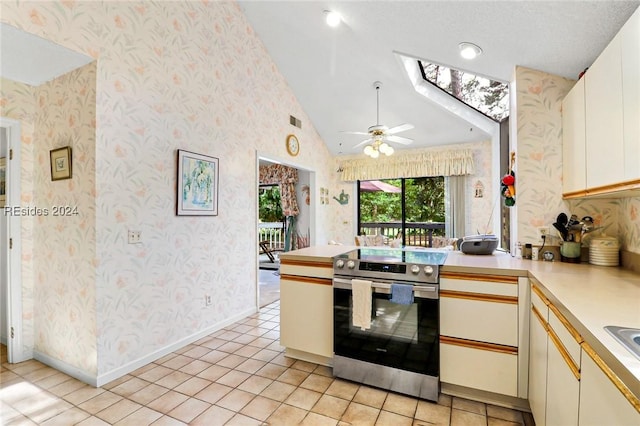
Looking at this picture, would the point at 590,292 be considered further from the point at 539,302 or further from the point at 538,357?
the point at 538,357

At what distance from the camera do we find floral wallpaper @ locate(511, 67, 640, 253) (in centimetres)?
230

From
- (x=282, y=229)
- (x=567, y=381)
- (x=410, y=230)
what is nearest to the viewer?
(x=567, y=381)

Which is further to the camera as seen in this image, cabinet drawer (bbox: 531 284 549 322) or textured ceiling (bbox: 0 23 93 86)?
textured ceiling (bbox: 0 23 93 86)

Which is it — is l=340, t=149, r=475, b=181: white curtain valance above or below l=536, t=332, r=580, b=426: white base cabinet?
above

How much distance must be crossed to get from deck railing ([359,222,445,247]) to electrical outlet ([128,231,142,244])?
15.1 feet

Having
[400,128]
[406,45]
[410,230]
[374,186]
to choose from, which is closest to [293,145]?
[400,128]

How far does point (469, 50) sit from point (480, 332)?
212 centimetres

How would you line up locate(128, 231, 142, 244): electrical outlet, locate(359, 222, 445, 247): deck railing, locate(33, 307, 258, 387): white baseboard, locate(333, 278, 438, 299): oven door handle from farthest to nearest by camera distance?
locate(359, 222, 445, 247): deck railing, locate(128, 231, 142, 244): electrical outlet, locate(33, 307, 258, 387): white baseboard, locate(333, 278, 438, 299): oven door handle

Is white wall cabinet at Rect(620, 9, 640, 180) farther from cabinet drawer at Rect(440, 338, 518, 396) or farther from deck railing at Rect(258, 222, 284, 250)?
deck railing at Rect(258, 222, 284, 250)

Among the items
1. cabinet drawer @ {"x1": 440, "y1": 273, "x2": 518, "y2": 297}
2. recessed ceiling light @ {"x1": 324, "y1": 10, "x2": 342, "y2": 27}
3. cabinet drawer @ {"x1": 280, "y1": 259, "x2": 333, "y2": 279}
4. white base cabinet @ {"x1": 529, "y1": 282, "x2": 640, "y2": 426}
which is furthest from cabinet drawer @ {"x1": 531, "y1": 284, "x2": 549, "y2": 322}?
recessed ceiling light @ {"x1": 324, "y1": 10, "x2": 342, "y2": 27}

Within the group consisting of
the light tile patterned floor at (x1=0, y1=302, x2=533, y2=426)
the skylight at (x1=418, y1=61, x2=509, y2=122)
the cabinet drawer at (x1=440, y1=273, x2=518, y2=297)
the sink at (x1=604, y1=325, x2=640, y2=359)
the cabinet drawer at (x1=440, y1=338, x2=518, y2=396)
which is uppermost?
the skylight at (x1=418, y1=61, x2=509, y2=122)

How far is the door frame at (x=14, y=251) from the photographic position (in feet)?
8.34

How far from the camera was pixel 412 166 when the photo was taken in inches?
234

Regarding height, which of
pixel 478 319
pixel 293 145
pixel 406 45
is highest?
pixel 406 45
